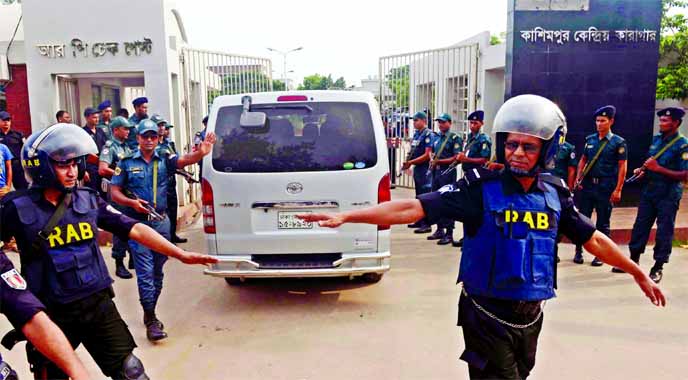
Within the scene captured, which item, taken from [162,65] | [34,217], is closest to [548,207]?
[34,217]

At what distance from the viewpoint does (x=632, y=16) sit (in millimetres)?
7945

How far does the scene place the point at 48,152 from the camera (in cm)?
248

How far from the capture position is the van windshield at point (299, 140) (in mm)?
4559

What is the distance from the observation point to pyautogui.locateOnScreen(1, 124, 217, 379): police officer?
247cm

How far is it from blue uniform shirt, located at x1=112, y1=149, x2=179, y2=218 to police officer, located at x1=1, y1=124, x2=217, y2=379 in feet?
6.02

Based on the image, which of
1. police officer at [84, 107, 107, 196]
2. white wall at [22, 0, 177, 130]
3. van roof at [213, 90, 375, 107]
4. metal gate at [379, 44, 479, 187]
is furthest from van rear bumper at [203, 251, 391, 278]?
metal gate at [379, 44, 479, 187]

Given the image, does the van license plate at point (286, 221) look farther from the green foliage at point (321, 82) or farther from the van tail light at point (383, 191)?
the green foliage at point (321, 82)

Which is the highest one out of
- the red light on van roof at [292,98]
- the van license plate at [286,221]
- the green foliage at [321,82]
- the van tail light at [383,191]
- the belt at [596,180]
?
the green foliage at [321,82]

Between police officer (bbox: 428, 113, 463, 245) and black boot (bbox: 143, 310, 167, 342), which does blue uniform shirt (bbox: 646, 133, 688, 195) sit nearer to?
police officer (bbox: 428, 113, 463, 245)

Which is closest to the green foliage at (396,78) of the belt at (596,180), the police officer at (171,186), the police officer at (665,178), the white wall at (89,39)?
the white wall at (89,39)

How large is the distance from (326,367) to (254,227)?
54.1 inches

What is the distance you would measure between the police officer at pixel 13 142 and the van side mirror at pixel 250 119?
13.9 feet

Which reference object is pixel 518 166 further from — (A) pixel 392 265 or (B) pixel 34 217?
(A) pixel 392 265

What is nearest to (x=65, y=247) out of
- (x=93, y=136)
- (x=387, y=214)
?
(x=387, y=214)
